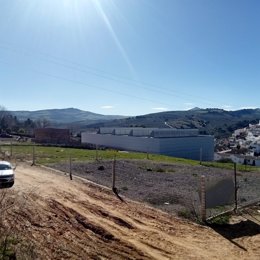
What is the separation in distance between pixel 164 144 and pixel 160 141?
1.06 meters

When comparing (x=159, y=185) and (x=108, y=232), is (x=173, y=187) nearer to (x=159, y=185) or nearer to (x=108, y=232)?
(x=159, y=185)

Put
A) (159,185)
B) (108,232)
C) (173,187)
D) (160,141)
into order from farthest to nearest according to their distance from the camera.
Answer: (160,141)
(159,185)
(173,187)
(108,232)

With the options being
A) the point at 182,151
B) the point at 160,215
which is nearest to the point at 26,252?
the point at 160,215

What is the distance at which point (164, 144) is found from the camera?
2985 inches

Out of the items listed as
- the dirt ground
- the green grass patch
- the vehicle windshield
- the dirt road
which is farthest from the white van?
the green grass patch

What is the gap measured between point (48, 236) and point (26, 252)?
164 cm

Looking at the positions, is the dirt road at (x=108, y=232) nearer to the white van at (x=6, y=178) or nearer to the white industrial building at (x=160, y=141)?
the white van at (x=6, y=178)

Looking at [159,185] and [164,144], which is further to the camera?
[164,144]

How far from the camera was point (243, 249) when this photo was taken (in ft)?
34.2

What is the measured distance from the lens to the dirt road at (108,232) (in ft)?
31.3

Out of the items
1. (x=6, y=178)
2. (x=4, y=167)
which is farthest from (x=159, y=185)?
(x=4, y=167)

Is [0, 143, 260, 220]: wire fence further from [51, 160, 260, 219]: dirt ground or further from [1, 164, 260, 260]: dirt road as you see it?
[1, 164, 260, 260]: dirt road

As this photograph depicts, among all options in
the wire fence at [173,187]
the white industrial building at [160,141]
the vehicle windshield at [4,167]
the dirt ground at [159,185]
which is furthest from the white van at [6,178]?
the white industrial building at [160,141]

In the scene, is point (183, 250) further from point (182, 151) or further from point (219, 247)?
point (182, 151)
